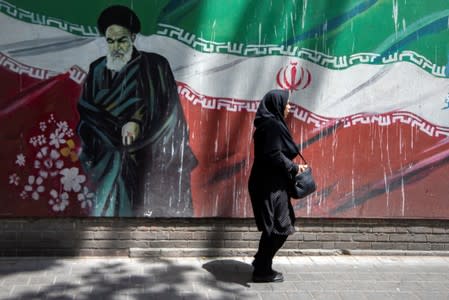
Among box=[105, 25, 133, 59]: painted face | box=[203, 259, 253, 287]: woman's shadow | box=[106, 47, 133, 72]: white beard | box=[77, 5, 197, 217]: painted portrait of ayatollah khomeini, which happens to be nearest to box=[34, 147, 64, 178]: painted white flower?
box=[77, 5, 197, 217]: painted portrait of ayatollah khomeini

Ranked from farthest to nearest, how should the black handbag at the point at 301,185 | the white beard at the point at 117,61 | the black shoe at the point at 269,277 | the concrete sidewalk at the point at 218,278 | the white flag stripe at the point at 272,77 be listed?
the white beard at the point at 117,61
the white flag stripe at the point at 272,77
the black shoe at the point at 269,277
the black handbag at the point at 301,185
the concrete sidewalk at the point at 218,278

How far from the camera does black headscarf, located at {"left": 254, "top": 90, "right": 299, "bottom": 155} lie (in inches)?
200

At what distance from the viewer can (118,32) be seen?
226 inches

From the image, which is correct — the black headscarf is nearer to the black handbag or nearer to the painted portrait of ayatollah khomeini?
the black handbag

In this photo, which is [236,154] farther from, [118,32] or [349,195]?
[118,32]

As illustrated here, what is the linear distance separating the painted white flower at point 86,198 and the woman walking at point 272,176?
1.54 meters

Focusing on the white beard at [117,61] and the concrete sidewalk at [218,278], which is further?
the white beard at [117,61]

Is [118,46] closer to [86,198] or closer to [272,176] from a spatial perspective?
[86,198]

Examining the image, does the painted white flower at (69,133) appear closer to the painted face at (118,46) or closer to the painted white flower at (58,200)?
the painted white flower at (58,200)

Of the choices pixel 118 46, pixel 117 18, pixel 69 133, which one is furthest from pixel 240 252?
pixel 117 18

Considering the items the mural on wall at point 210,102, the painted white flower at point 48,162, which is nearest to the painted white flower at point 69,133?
the mural on wall at point 210,102

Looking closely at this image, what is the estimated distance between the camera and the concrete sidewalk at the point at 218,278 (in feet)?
16.6

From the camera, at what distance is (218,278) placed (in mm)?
5465

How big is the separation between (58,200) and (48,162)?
1.18 ft
